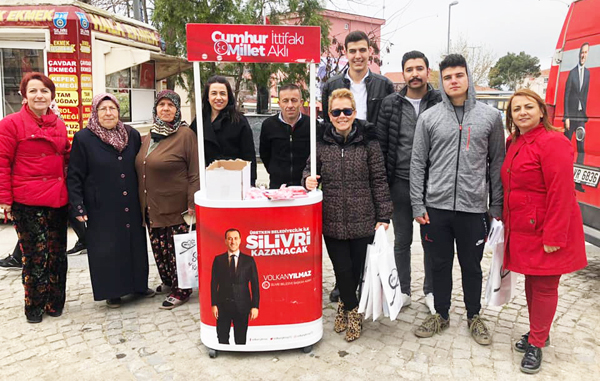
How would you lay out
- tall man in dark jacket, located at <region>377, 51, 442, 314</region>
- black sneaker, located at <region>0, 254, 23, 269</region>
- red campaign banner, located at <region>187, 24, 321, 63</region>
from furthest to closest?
black sneaker, located at <region>0, 254, 23, 269</region> < tall man in dark jacket, located at <region>377, 51, 442, 314</region> < red campaign banner, located at <region>187, 24, 321, 63</region>

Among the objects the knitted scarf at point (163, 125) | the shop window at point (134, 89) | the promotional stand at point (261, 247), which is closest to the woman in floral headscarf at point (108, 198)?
the knitted scarf at point (163, 125)

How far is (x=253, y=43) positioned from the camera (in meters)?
3.16

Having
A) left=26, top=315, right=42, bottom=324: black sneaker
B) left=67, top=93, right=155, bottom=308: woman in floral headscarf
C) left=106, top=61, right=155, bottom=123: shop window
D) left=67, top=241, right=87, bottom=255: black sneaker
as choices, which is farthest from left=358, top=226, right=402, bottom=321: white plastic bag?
left=106, top=61, right=155, bottom=123: shop window

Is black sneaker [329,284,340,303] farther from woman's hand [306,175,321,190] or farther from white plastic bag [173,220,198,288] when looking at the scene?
woman's hand [306,175,321,190]

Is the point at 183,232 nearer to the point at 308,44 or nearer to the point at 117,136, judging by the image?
the point at 117,136

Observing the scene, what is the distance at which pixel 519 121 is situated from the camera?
3.15 meters

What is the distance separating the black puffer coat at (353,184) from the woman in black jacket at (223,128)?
89cm

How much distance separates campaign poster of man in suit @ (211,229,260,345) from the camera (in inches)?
126

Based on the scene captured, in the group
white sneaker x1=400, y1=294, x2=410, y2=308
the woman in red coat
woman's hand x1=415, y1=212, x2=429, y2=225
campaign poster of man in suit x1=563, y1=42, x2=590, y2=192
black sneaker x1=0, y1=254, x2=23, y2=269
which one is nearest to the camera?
the woman in red coat

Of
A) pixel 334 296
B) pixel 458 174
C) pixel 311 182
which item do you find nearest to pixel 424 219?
pixel 458 174

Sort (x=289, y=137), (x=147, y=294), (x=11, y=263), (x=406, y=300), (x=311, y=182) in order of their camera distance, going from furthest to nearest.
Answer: (x=11, y=263)
(x=147, y=294)
(x=406, y=300)
(x=289, y=137)
(x=311, y=182)

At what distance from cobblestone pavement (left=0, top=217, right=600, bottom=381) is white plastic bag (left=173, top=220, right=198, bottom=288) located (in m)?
0.31

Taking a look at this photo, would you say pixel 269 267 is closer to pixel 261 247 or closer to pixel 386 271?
pixel 261 247

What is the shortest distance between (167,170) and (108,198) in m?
0.53
